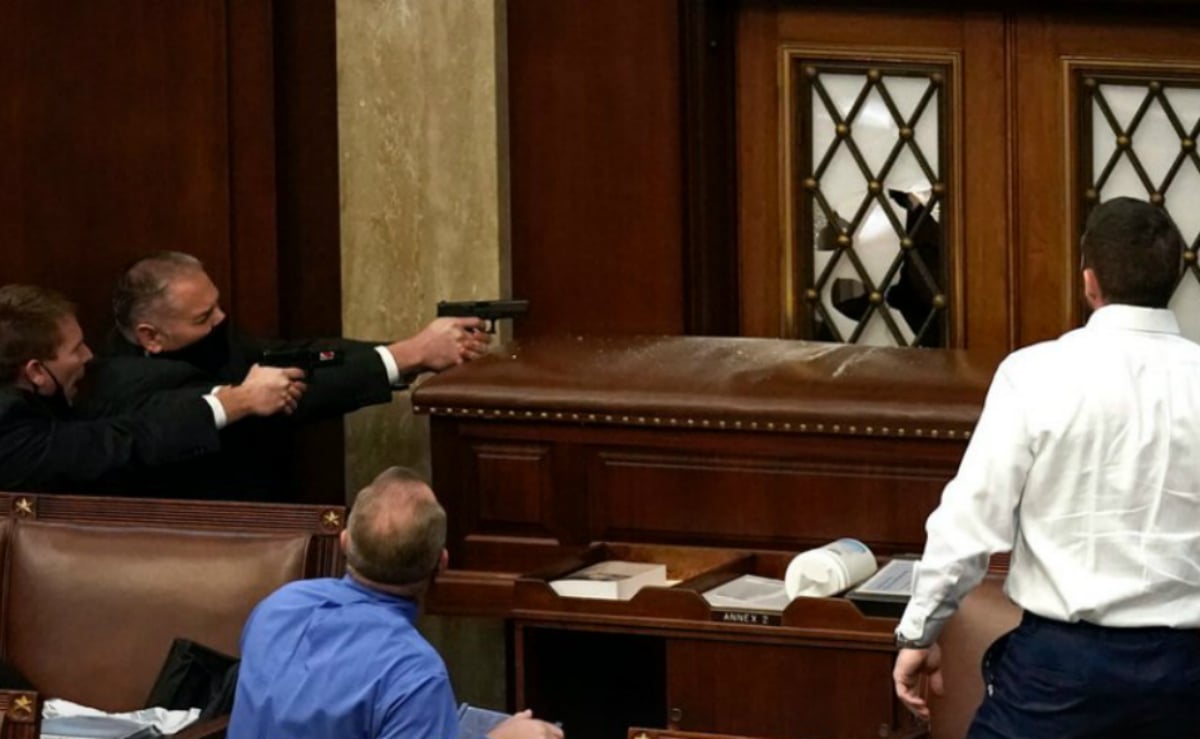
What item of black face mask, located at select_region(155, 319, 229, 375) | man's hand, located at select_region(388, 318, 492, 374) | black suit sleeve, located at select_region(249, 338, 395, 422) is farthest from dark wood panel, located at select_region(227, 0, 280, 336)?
man's hand, located at select_region(388, 318, 492, 374)

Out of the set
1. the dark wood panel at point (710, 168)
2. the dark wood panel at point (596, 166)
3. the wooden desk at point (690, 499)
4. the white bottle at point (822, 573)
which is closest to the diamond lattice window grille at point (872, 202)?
the dark wood panel at point (710, 168)

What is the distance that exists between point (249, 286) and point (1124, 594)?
2974mm

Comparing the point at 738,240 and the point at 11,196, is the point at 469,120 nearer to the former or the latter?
the point at 738,240

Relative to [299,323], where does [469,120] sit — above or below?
above

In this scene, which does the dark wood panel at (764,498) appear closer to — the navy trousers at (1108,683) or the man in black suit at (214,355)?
the man in black suit at (214,355)

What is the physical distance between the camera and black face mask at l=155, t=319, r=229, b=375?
5.30m

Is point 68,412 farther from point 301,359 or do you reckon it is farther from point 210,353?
point 301,359

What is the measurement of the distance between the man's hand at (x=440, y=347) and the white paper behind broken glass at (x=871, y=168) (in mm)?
1021

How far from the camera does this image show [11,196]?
5781mm

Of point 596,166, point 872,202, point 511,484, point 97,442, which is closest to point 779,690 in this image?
point 511,484

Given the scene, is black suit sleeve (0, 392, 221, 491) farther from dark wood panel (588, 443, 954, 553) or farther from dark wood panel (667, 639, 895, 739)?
dark wood panel (667, 639, 895, 739)

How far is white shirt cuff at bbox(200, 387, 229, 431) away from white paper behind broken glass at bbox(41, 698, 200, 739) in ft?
3.10

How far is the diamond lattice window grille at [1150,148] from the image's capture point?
5586 millimetres

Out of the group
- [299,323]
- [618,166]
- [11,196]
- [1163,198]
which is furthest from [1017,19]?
[11,196]
